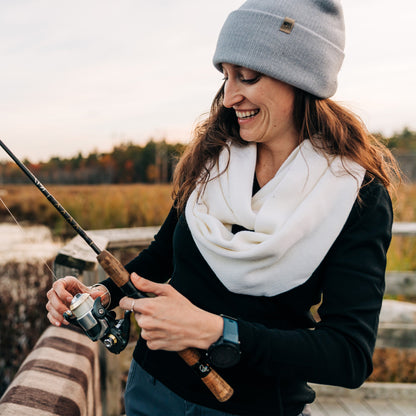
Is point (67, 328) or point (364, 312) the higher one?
point (364, 312)

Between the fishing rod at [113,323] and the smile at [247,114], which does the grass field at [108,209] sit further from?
the fishing rod at [113,323]

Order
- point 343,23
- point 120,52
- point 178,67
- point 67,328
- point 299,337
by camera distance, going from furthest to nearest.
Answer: point 120,52 → point 178,67 → point 67,328 → point 343,23 → point 299,337

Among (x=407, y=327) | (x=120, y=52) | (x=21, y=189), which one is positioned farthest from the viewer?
(x=21, y=189)

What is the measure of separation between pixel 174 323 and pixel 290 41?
0.88 m

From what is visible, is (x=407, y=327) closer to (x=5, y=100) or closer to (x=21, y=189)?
(x=5, y=100)

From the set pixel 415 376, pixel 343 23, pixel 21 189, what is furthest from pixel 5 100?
pixel 21 189

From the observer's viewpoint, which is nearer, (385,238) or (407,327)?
(385,238)

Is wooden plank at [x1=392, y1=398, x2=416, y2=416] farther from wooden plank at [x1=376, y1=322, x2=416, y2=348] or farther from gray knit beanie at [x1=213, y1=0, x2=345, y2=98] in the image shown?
gray knit beanie at [x1=213, y1=0, x2=345, y2=98]

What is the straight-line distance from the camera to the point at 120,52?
701 centimetres

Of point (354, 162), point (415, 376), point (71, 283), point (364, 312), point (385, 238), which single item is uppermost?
point (354, 162)

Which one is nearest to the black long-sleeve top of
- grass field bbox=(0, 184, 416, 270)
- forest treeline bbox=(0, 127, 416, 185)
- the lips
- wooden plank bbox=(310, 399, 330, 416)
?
the lips

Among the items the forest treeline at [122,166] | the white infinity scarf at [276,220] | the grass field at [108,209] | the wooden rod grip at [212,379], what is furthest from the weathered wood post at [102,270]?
the forest treeline at [122,166]

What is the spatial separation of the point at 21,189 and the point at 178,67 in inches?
236

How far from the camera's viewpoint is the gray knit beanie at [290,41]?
4.19 ft
